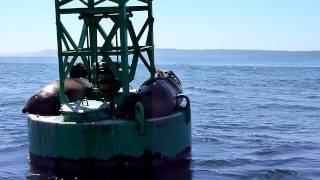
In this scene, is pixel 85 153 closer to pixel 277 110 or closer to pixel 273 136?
pixel 273 136

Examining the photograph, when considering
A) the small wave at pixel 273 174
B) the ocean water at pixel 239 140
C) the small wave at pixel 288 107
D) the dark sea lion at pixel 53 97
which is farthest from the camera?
the small wave at pixel 288 107

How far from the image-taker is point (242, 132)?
79.6 ft

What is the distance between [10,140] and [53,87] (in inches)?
232

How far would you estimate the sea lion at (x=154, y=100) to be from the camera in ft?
50.4

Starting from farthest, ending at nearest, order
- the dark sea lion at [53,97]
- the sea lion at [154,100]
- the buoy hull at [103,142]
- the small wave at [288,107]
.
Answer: the small wave at [288,107]
the dark sea lion at [53,97]
the sea lion at [154,100]
the buoy hull at [103,142]

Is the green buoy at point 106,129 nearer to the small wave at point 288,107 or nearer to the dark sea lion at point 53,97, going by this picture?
the dark sea lion at point 53,97

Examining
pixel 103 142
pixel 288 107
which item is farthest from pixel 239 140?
pixel 288 107

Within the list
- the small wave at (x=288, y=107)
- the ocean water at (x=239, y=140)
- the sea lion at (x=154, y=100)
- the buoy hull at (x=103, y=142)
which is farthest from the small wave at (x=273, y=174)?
the small wave at (x=288, y=107)

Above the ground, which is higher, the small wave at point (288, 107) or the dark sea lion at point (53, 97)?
the dark sea lion at point (53, 97)

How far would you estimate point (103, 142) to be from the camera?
14852 mm

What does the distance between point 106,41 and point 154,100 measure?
228cm

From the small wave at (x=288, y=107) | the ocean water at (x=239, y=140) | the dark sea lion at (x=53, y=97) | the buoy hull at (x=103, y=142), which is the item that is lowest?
the small wave at (x=288, y=107)

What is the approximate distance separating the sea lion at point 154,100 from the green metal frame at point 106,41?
19.2 inches

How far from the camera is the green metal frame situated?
1566cm
